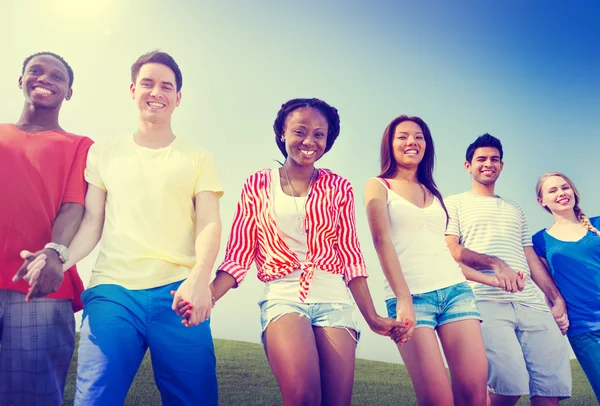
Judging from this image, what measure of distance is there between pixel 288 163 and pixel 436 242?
1341 millimetres

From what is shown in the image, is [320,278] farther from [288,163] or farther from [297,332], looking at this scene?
[288,163]

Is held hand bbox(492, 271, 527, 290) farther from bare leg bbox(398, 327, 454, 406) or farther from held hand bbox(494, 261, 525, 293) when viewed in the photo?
bare leg bbox(398, 327, 454, 406)

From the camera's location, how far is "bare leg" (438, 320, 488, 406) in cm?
377

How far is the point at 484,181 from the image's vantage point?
5754 mm

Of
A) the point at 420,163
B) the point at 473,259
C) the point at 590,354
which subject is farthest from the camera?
the point at 590,354

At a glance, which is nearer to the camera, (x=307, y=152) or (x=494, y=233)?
(x=307, y=152)

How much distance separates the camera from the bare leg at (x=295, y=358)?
3070 mm

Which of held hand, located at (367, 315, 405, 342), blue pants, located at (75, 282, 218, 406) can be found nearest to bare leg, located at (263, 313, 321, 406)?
blue pants, located at (75, 282, 218, 406)

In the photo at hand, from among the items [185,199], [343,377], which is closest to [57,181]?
[185,199]

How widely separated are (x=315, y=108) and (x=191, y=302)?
1.67 m

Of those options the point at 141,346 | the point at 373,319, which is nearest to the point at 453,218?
the point at 373,319

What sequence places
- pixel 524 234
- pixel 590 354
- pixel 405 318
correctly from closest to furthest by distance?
pixel 405 318, pixel 590 354, pixel 524 234

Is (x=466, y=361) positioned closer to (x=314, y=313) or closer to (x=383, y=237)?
(x=383, y=237)

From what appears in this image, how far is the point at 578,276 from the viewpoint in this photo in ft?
18.5
